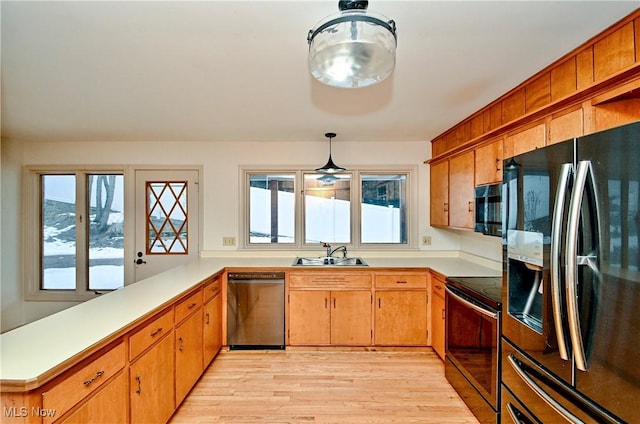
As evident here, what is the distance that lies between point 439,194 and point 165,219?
3390 millimetres

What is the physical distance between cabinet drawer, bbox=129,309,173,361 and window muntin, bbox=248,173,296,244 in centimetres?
188

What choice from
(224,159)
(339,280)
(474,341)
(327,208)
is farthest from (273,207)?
(474,341)

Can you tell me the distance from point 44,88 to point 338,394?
3220 mm

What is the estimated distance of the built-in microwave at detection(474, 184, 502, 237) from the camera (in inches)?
88.6

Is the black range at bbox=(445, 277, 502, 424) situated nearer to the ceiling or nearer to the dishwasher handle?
the ceiling

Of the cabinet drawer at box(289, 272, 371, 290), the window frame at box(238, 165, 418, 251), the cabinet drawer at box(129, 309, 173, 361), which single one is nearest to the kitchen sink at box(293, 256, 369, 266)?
the window frame at box(238, 165, 418, 251)

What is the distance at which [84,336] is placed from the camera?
137cm

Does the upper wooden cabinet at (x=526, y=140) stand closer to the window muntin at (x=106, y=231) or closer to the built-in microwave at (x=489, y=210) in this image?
the built-in microwave at (x=489, y=210)

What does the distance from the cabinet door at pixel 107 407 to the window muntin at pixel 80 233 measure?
2.65 m

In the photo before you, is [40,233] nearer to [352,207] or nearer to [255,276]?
[255,276]

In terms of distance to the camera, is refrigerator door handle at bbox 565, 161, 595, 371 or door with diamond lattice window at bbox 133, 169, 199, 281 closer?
refrigerator door handle at bbox 565, 161, 595, 371

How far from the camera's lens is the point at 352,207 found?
3814 millimetres

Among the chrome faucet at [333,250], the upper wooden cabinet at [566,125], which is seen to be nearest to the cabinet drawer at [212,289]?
the chrome faucet at [333,250]

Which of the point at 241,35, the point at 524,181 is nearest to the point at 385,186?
the point at 524,181
